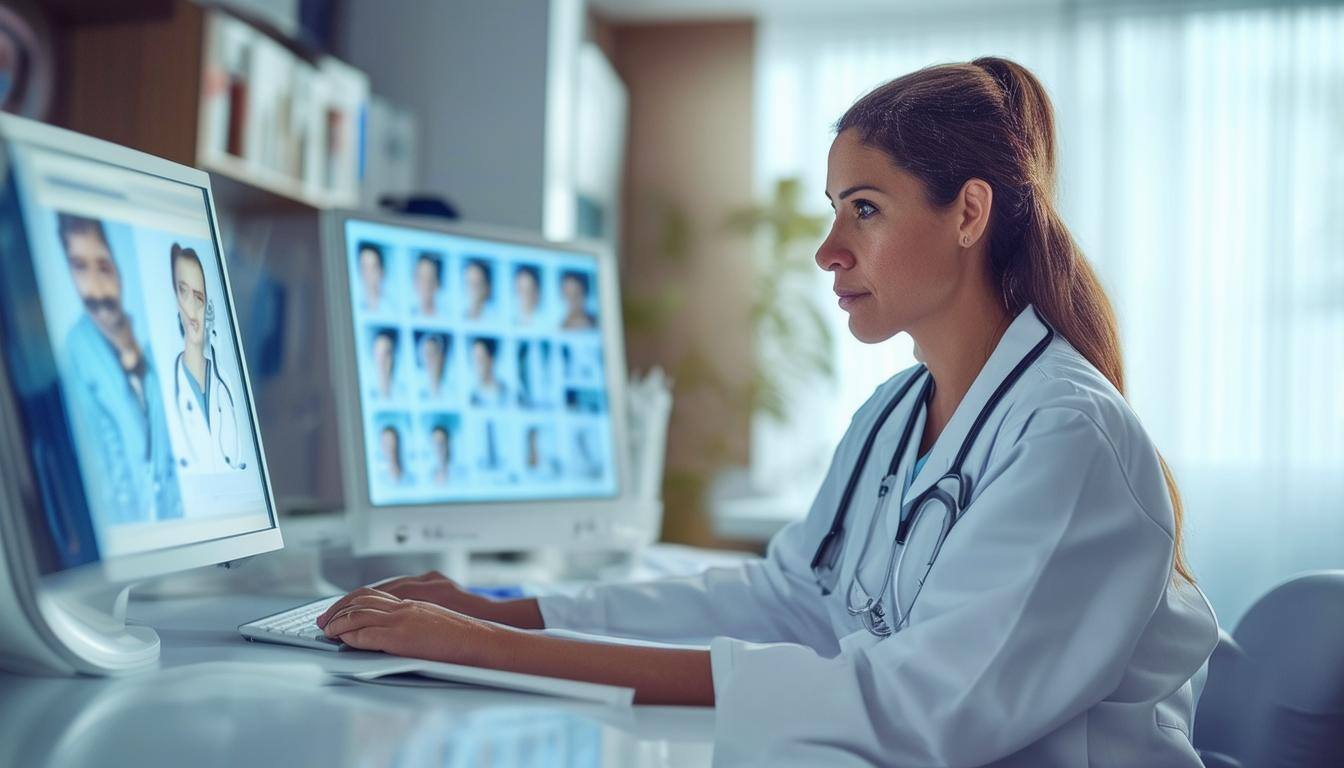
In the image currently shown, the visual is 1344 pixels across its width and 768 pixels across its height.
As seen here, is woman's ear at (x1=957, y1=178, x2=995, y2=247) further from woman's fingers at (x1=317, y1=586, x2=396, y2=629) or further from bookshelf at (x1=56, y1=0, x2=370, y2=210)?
bookshelf at (x1=56, y1=0, x2=370, y2=210)

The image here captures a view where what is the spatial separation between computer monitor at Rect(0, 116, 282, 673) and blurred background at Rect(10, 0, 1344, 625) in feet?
5.50

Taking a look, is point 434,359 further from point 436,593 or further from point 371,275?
point 436,593

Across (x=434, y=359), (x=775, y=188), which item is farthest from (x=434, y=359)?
(x=775, y=188)

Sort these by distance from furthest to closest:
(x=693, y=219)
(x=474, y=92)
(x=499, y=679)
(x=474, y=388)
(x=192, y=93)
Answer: (x=693, y=219) < (x=474, y=92) < (x=192, y=93) < (x=474, y=388) < (x=499, y=679)

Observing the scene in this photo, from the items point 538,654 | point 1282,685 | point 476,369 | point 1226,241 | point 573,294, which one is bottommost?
point 1282,685

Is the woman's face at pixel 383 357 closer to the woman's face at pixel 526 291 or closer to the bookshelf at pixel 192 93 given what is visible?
the woman's face at pixel 526 291

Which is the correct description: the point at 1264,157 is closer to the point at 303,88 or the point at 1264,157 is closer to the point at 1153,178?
the point at 1153,178

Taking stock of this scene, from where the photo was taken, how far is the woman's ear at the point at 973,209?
3.52ft

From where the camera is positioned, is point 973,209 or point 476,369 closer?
point 973,209

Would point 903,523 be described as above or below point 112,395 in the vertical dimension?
below

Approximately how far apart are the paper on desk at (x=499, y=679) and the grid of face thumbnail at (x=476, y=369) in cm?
51

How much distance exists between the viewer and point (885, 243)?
3.67ft

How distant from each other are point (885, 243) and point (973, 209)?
99 millimetres

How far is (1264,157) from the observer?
4211mm
